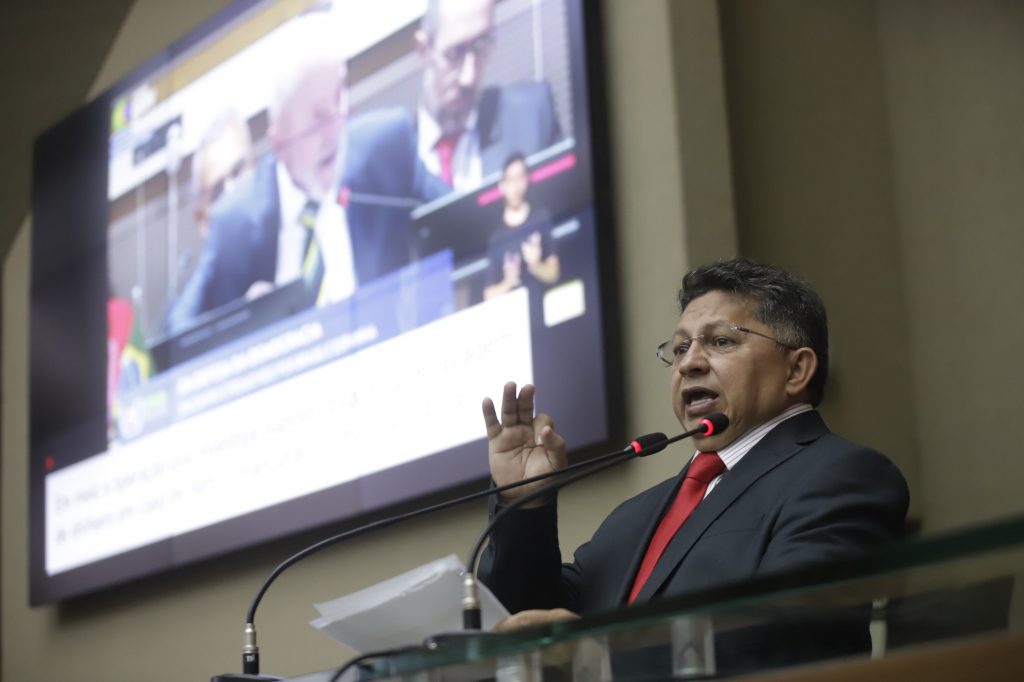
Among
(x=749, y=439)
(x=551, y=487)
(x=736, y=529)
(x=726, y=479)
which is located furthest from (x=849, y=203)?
(x=551, y=487)

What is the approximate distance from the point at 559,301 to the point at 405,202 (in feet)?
2.34

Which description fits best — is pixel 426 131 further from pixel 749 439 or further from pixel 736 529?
pixel 736 529

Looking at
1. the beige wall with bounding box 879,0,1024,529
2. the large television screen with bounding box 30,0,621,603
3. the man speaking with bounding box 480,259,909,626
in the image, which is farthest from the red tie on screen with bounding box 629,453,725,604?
the beige wall with bounding box 879,0,1024,529

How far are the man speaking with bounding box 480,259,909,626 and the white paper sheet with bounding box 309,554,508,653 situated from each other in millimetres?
231

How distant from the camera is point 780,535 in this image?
186 cm

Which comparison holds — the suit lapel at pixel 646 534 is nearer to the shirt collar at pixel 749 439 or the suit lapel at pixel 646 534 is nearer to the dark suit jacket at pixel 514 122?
the shirt collar at pixel 749 439

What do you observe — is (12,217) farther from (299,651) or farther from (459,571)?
(459,571)

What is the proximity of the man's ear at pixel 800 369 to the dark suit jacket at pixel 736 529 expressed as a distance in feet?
0.28

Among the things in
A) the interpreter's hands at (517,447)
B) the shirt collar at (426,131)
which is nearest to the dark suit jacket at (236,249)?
the shirt collar at (426,131)

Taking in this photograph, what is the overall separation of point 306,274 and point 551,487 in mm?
2457

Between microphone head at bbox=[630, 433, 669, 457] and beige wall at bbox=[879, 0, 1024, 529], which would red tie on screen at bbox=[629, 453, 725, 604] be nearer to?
microphone head at bbox=[630, 433, 669, 457]

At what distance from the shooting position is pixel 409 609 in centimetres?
158

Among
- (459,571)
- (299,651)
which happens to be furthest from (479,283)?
(459,571)

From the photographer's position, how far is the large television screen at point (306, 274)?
353 cm
